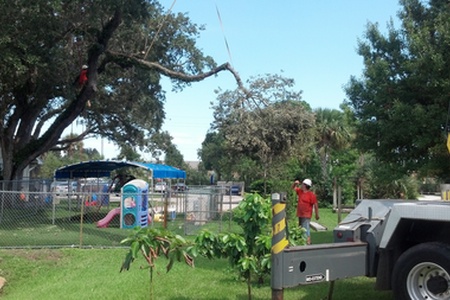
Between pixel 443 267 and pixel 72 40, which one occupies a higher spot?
pixel 72 40

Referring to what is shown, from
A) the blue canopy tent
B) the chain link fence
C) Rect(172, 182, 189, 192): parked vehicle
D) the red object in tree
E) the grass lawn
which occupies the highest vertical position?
the red object in tree

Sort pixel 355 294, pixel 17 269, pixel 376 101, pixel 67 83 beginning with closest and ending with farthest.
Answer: pixel 355 294
pixel 17 269
pixel 376 101
pixel 67 83

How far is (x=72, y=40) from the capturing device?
2308 centimetres

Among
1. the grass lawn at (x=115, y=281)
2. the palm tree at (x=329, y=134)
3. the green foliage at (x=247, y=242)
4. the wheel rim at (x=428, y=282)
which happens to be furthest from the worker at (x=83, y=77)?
the palm tree at (x=329, y=134)

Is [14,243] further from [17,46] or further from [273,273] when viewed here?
[273,273]

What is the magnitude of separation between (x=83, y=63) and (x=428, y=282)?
2074cm

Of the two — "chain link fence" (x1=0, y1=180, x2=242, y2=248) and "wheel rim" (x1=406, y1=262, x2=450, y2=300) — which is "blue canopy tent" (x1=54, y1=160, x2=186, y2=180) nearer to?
"chain link fence" (x1=0, y1=180, x2=242, y2=248)

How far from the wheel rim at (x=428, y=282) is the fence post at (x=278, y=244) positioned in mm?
1358

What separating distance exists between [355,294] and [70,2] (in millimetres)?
15778

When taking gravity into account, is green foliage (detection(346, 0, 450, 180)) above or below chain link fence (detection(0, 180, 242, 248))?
above

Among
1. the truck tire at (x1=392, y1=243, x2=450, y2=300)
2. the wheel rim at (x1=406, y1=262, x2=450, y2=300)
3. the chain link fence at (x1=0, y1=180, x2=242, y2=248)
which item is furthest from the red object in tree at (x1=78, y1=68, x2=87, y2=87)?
the wheel rim at (x1=406, y1=262, x2=450, y2=300)

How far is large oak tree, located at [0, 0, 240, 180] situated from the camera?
60.0 feet

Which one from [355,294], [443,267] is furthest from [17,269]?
[443,267]

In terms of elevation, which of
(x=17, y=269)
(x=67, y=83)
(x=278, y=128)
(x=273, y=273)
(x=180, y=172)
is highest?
(x=67, y=83)
